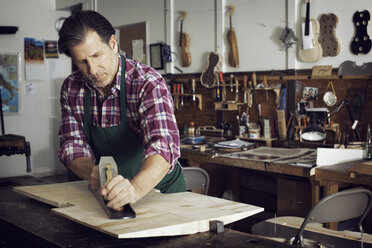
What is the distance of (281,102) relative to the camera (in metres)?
4.30

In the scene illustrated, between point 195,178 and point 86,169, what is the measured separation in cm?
95

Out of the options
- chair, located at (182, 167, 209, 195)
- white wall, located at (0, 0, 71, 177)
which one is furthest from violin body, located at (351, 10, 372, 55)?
white wall, located at (0, 0, 71, 177)

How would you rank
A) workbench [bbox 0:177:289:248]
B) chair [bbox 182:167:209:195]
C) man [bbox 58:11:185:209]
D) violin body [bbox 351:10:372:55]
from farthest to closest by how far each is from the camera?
violin body [bbox 351:10:372:55] → chair [bbox 182:167:209:195] → man [bbox 58:11:185:209] → workbench [bbox 0:177:289:248]

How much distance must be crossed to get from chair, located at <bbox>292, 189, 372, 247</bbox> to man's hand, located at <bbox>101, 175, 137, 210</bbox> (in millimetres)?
1051

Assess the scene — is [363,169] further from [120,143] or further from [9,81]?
[9,81]

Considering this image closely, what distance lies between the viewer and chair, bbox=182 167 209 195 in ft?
8.89

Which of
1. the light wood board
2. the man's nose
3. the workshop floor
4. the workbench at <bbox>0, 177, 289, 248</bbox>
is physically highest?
the man's nose

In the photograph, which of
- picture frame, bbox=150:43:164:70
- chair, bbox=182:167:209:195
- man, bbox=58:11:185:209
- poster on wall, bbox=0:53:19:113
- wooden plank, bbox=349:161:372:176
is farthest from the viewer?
poster on wall, bbox=0:53:19:113

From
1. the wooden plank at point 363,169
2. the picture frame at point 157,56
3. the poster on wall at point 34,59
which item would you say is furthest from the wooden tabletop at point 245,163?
the poster on wall at point 34,59

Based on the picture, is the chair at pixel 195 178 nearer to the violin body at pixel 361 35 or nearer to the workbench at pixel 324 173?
the workbench at pixel 324 173

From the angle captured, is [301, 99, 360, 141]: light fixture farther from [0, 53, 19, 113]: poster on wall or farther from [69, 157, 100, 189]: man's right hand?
[0, 53, 19, 113]: poster on wall

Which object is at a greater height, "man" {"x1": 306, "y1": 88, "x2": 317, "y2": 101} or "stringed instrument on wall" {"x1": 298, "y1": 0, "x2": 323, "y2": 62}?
"stringed instrument on wall" {"x1": 298, "y1": 0, "x2": 323, "y2": 62}

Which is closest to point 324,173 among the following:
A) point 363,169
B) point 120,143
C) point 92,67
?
point 363,169

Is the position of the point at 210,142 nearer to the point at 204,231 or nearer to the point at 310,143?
the point at 310,143
